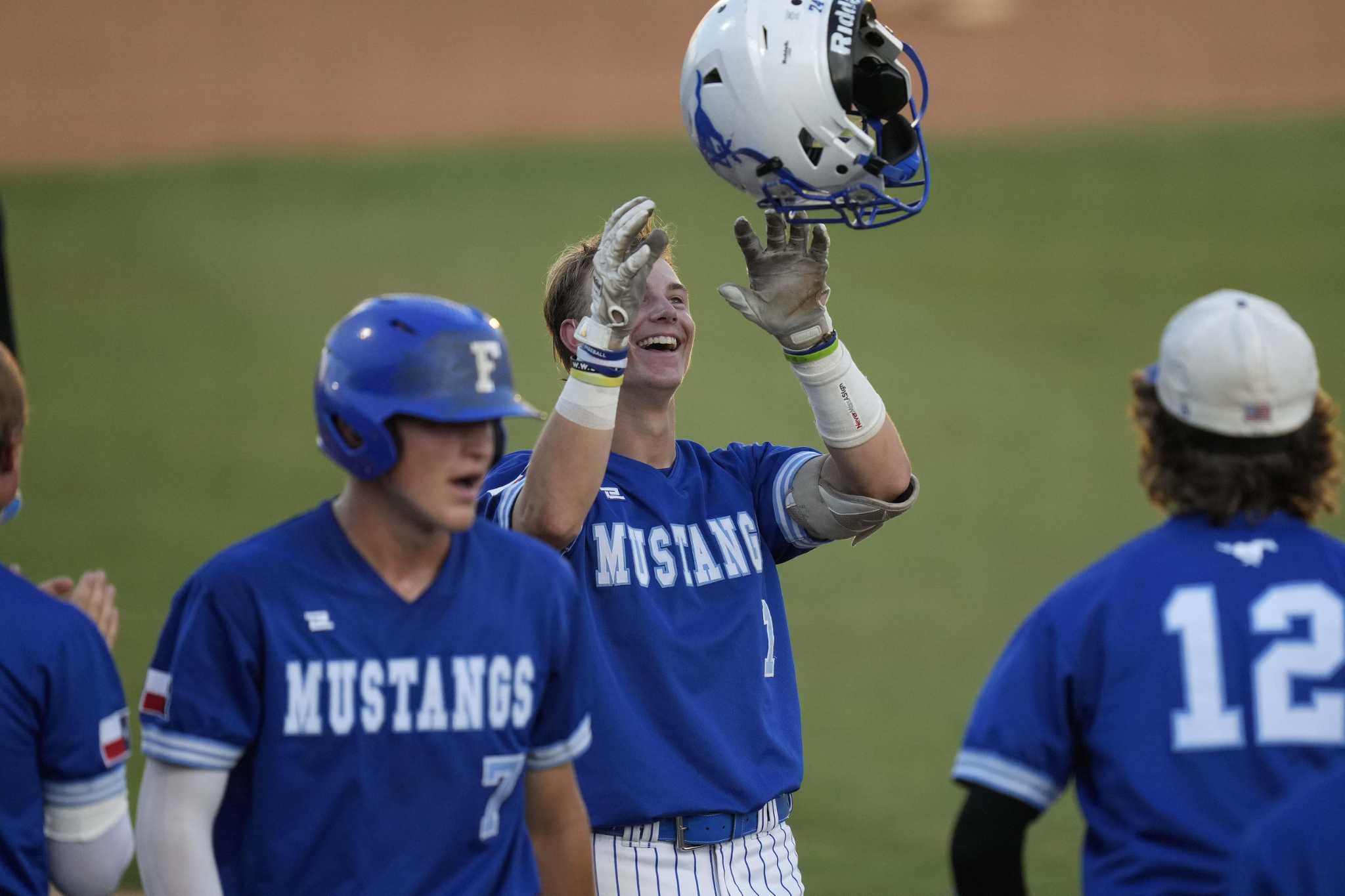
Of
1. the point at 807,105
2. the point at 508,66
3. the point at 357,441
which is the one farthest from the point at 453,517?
the point at 508,66

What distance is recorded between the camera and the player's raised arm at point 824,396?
131 inches

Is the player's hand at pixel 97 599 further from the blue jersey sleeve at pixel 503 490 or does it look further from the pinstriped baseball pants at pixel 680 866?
the pinstriped baseball pants at pixel 680 866

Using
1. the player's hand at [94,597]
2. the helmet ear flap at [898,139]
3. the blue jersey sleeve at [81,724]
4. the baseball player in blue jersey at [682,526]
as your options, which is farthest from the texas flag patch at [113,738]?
→ the helmet ear flap at [898,139]

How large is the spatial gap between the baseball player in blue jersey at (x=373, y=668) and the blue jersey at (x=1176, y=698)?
70cm

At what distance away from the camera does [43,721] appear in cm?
235

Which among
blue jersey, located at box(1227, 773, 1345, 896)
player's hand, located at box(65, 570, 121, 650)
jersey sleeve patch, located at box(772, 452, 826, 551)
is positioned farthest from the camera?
jersey sleeve patch, located at box(772, 452, 826, 551)

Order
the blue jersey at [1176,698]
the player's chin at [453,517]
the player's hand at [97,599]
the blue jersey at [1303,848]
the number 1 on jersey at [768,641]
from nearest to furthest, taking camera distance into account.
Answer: the blue jersey at [1303,848] → the blue jersey at [1176,698] → the player's chin at [453,517] → the player's hand at [97,599] → the number 1 on jersey at [768,641]

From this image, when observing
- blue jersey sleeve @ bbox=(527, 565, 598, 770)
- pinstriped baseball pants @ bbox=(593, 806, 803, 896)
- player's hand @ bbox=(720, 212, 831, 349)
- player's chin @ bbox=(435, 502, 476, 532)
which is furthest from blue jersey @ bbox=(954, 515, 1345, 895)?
player's hand @ bbox=(720, 212, 831, 349)

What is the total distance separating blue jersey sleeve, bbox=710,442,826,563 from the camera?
3.38 m

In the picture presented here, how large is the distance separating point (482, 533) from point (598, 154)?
15408 millimetres

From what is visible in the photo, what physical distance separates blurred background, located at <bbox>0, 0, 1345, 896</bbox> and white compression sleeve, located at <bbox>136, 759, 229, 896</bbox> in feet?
12.6

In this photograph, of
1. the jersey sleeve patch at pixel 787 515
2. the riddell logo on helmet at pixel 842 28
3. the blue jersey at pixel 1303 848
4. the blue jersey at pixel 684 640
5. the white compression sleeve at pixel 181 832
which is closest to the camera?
the blue jersey at pixel 1303 848

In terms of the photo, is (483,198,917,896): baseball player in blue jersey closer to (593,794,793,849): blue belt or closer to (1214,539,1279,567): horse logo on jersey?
(593,794,793,849): blue belt

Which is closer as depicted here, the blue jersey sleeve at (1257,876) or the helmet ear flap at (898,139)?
the blue jersey sleeve at (1257,876)
